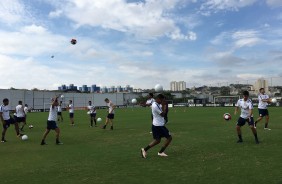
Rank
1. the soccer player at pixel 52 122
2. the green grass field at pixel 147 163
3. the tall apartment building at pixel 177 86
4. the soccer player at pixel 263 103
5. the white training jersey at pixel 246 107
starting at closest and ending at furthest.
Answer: the green grass field at pixel 147 163, the white training jersey at pixel 246 107, the soccer player at pixel 52 122, the soccer player at pixel 263 103, the tall apartment building at pixel 177 86

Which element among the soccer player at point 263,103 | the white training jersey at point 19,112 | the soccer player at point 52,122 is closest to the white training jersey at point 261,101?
the soccer player at point 263,103

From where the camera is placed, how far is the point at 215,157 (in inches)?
401

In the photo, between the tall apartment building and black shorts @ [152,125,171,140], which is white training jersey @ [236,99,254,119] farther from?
the tall apartment building

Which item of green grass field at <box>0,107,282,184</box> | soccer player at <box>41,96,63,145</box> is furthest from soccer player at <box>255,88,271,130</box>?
soccer player at <box>41,96,63,145</box>

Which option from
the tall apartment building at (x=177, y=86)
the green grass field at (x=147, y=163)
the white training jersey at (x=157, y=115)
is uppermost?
the tall apartment building at (x=177, y=86)

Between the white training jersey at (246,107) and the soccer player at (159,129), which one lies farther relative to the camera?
the white training jersey at (246,107)

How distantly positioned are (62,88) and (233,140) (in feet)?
320

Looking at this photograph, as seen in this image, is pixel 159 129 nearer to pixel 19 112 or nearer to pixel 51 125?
pixel 51 125

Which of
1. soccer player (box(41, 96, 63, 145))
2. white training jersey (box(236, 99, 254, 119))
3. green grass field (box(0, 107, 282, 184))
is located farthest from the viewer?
soccer player (box(41, 96, 63, 145))

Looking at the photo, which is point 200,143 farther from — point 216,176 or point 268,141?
point 216,176

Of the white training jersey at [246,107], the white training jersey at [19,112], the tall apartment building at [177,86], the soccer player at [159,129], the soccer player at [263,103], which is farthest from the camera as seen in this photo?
the tall apartment building at [177,86]

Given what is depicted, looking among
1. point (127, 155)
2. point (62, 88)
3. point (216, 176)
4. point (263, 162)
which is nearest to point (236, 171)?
point (216, 176)

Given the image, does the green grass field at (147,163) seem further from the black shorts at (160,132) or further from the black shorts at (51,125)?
the black shorts at (51,125)

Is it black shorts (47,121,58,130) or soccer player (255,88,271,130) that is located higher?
soccer player (255,88,271,130)
